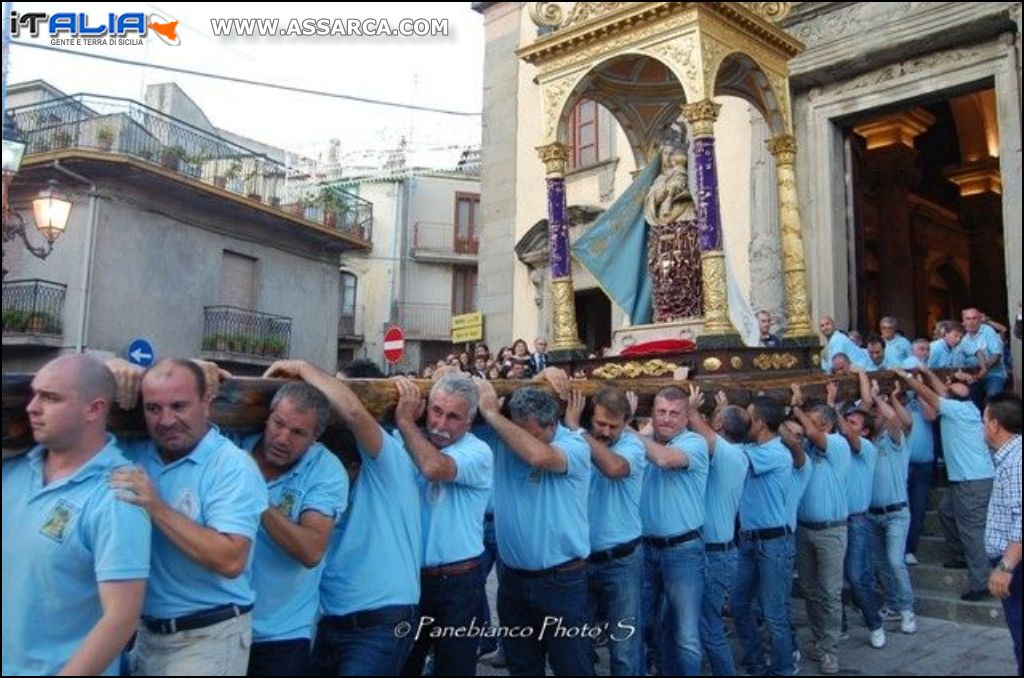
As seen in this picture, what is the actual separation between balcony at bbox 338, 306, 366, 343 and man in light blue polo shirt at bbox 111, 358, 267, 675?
25.2 m

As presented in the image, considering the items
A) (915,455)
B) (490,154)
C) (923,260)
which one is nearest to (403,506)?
(915,455)

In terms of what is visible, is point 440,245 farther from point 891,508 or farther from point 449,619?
point 449,619

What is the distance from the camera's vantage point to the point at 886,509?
6219mm

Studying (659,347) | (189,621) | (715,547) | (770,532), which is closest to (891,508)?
(770,532)

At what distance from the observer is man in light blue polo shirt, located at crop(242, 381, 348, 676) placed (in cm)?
305

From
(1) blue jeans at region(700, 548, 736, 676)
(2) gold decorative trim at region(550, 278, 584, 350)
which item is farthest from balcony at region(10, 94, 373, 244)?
(1) blue jeans at region(700, 548, 736, 676)

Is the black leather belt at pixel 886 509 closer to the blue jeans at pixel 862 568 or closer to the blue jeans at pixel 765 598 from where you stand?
the blue jeans at pixel 862 568

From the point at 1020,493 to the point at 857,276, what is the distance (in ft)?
24.7

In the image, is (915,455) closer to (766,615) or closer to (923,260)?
(766,615)

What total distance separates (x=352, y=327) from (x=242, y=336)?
878cm

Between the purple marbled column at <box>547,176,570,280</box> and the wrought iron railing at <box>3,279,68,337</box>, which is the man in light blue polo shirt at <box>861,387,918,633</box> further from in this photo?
the wrought iron railing at <box>3,279,68,337</box>

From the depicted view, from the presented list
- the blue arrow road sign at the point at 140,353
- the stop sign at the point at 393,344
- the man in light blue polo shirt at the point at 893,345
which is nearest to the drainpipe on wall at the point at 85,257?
the blue arrow road sign at the point at 140,353

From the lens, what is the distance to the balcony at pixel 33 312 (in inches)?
615

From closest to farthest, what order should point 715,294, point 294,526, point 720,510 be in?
point 294,526
point 720,510
point 715,294
